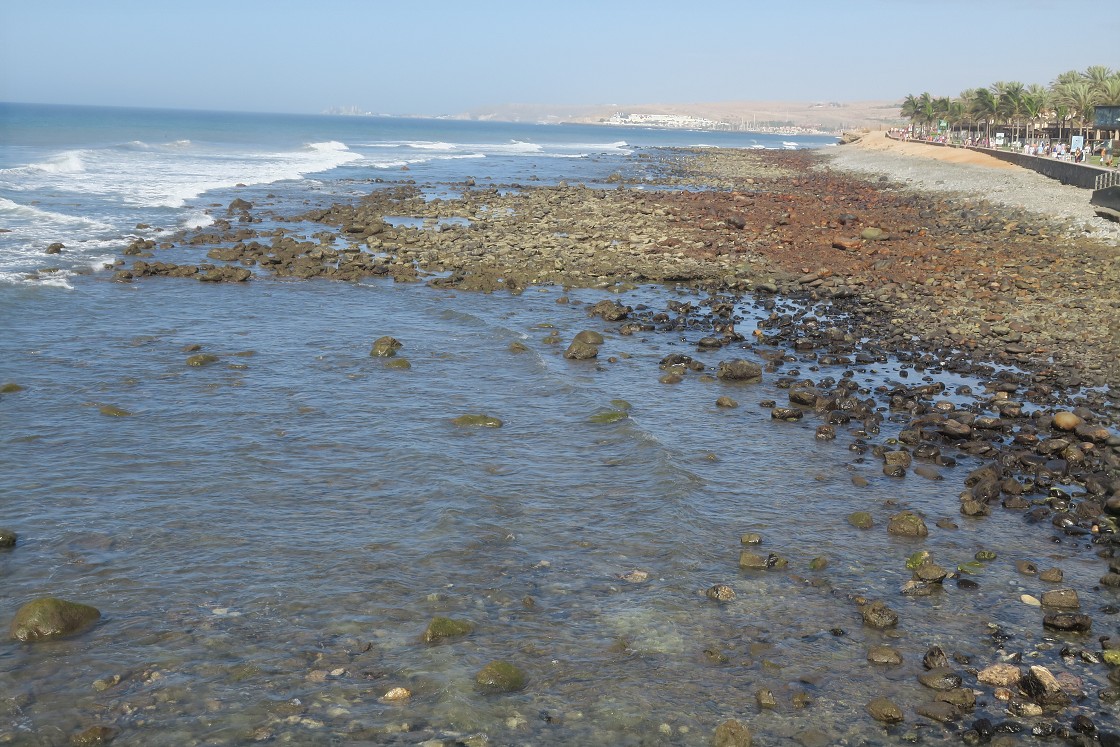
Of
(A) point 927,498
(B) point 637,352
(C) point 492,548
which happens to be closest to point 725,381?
(B) point 637,352

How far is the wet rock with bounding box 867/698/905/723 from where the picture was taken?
818 cm

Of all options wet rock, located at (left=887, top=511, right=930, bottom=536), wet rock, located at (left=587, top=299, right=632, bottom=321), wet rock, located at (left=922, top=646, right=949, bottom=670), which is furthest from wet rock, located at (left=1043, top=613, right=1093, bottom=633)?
wet rock, located at (left=587, top=299, right=632, bottom=321)

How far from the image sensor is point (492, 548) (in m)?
11.5

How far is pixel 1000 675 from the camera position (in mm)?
8758

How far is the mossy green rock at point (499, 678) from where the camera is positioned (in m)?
8.59

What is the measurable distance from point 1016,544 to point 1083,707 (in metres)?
3.66

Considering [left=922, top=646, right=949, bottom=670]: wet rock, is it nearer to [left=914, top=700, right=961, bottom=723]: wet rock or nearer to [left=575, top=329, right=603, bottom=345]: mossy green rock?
[left=914, top=700, right=961, bottom=723]: wet rock

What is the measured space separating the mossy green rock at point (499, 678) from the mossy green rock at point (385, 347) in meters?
11.7

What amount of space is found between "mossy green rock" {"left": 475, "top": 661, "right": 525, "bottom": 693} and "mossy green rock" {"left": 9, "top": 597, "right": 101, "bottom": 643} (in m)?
4.09

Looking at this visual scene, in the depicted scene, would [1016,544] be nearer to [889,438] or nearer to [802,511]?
[802,511]

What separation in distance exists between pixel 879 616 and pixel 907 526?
2524 mm

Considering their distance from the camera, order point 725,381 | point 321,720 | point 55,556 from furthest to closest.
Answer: point 725,381
point 55,556
point 321,720

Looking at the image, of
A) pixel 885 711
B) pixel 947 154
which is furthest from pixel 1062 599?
pixel 947 154

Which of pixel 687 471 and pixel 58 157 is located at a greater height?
pixel 58 157
